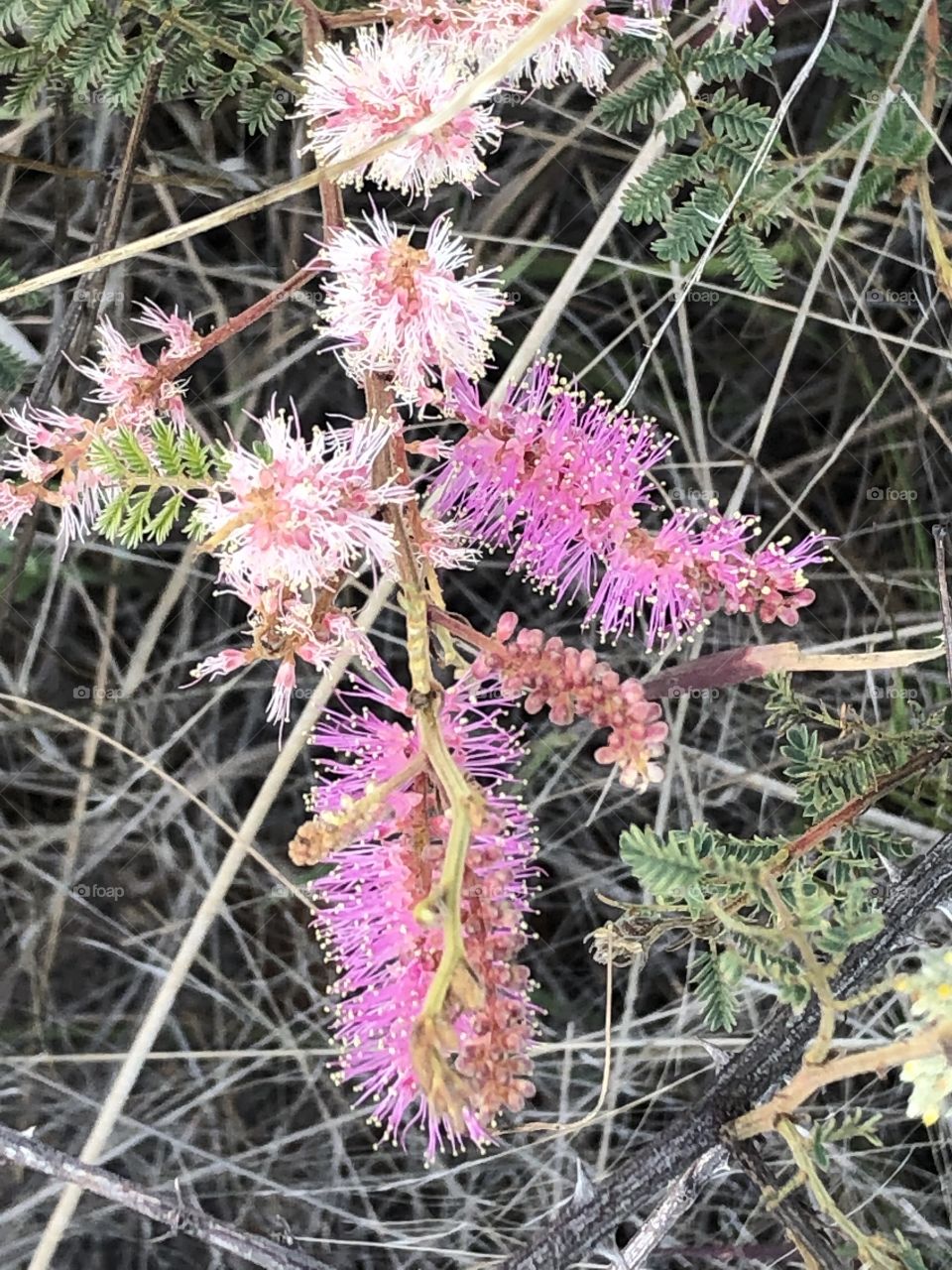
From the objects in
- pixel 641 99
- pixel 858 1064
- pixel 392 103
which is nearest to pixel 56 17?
pixel 392 103

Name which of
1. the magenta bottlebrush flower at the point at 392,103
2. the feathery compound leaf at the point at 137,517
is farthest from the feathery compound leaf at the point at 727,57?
the feathery compound leaf at the point at 137,517

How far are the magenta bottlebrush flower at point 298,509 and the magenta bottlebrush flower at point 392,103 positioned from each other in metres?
0.12

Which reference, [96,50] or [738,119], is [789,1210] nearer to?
[738,119]

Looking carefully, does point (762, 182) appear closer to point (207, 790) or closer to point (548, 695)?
point (548, 695)

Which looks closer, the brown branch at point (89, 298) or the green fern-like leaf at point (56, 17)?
the green fern-like leaf at point (56, 17)

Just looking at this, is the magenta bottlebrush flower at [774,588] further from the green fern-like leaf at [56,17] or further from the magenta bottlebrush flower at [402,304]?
the green fern-like leaf at [56,17]

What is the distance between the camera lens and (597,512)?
0.51 meters

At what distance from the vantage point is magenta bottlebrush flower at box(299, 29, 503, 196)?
1.47 feet

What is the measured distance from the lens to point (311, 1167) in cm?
83

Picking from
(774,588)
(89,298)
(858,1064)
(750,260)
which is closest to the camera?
(858,1064)

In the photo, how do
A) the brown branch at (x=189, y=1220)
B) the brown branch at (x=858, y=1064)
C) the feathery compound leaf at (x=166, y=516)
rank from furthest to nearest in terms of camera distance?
the brown branch at (x=189, y=1220) → the feathery compound leaf at (x=166, y=516) → the brown branch at (x=858, y=1064)

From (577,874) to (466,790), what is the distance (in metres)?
0.47

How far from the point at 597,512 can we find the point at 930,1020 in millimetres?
258

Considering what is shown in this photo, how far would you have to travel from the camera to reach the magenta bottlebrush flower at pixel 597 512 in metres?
0.50
